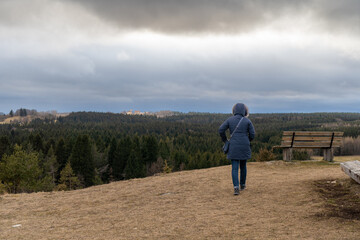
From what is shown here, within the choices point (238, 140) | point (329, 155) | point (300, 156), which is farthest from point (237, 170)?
point (300, 156)

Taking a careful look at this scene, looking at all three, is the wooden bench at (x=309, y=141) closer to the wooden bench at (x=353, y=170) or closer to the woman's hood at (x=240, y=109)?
the wooden bench at (x=353, y=170)

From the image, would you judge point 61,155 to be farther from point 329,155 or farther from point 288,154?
point 329,155

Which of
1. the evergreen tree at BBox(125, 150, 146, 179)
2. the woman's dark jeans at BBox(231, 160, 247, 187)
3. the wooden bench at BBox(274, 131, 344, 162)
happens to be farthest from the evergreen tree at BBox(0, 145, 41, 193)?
the woman's dark jeans at BBox(231, 160, 247, 187)

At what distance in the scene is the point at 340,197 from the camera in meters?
7.69

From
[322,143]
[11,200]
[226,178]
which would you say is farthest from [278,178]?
[11,200]

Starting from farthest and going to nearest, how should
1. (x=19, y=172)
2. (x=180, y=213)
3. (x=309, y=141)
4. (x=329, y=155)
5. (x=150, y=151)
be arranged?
1. (x=150, y=151)
2. (x=19, y=172)
3. (x=329, y=155)
4. (x=309, y=141)
5. (x=180, y=213)

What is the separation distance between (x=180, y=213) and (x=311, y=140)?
1173 centimetres

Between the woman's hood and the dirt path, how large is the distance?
2.69m

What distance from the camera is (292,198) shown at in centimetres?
801

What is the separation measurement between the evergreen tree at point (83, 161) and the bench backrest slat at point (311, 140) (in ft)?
189

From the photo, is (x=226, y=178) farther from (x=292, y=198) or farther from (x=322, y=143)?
(x=322, y=143)

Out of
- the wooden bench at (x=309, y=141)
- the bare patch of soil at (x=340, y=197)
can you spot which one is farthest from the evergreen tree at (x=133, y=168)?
the bare patch of soil at (x=340, y=197)

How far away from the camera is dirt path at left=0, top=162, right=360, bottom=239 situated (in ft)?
18.8

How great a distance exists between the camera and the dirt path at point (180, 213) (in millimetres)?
5742
